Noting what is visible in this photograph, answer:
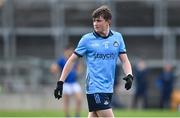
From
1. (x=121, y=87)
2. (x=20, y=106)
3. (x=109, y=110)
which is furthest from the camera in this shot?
(x=121, y=87)

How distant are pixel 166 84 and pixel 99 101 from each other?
18503mm

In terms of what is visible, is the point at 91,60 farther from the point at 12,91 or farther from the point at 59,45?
the point at 59,45

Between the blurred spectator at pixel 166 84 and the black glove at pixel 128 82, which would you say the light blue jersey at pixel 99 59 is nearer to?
the black glove at pixel 128 82

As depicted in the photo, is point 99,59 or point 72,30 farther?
point 72,30

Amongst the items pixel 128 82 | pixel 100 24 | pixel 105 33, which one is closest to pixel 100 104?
pixel 128 82

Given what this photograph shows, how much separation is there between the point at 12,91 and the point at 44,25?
3693mm

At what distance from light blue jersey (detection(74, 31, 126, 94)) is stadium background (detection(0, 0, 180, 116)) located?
18962 millimetres

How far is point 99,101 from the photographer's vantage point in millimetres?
11156

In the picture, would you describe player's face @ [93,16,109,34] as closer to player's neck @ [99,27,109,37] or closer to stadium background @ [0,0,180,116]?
player's neck @ [99,27,109,37]

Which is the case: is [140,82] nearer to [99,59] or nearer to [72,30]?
[72,30]

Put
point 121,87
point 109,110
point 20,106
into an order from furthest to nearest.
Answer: point 121,87 → point 20,106 → point 109,110

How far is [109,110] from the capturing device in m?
11.2

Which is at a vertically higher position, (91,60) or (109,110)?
(91,60)

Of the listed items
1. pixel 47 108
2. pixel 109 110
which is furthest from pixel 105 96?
pixel 47 108
